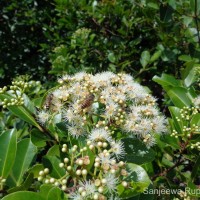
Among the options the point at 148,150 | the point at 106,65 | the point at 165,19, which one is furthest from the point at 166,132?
the point at 106,65

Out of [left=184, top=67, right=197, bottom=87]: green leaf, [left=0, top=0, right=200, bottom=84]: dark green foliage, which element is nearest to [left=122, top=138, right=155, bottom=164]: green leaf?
[left=184, top=67, right=197, bottom=87]: green leaf

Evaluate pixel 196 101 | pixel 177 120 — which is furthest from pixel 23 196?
pixel 196 101

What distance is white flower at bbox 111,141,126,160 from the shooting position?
127cm

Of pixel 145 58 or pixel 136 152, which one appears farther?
pixel 145 58

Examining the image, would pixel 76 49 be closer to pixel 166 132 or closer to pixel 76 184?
pixel 166 132

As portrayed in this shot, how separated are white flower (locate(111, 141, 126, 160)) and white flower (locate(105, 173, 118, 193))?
0.14 m

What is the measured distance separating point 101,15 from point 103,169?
205cm

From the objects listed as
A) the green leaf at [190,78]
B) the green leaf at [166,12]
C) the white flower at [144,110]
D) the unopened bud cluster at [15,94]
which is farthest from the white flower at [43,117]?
the green leaf at [166,12]

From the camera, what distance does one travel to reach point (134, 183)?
46.0 inches

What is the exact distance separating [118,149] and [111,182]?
18cm

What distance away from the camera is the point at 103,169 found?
1159 mm

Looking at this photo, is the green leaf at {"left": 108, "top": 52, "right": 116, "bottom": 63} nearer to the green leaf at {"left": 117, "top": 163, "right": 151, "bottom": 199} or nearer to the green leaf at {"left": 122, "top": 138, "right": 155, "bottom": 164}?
the green leaf at {"left": 122, "top": 138, "right": 155, "bottom": 164}

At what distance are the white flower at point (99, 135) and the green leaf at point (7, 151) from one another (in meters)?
0.33

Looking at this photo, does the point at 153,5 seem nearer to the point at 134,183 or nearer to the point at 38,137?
the point at 38,137
